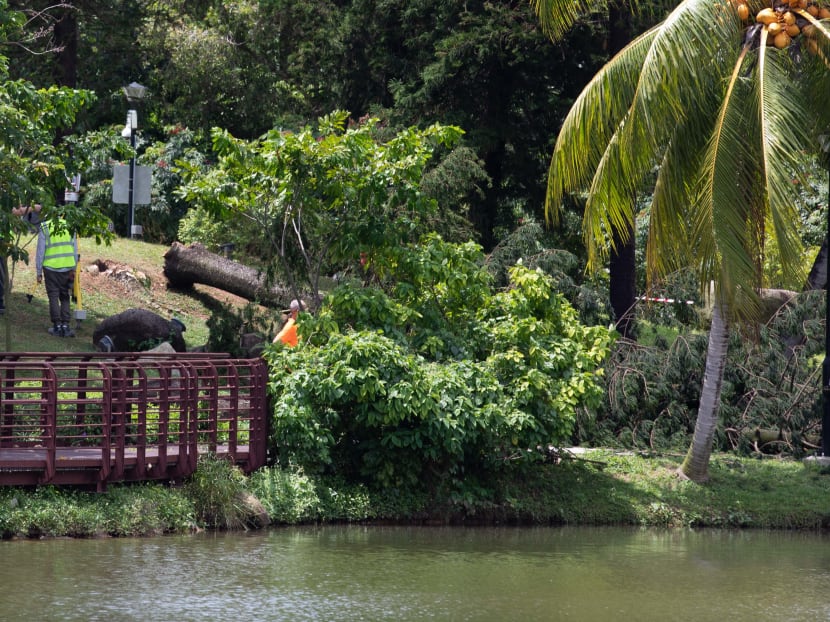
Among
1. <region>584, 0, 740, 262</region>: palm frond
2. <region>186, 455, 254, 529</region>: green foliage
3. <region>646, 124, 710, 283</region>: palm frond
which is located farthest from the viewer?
<region>646, 124, 710, 283</region>: palm frond

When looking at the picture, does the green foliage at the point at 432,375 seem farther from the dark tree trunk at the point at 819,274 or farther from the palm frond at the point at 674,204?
the dark tree trunk at the point at 819,274

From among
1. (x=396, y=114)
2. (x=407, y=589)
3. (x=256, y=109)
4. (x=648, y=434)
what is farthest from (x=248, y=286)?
(x=407, y=589)

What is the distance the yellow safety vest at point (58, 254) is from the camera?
21391 mm

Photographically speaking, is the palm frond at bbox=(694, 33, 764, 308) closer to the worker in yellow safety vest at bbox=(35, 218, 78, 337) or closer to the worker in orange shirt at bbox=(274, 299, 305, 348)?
the worker in orange shirt at bbox=(274, 299, 305, 348)

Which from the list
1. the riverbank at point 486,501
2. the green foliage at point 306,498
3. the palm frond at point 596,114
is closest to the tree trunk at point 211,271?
the riverbank at point 486,501

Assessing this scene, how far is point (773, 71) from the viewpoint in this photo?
15.2 metres

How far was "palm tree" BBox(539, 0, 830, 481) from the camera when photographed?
14.6 metres

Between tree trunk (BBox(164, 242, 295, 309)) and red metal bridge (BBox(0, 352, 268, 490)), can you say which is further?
tree trunk (BBox(164, 242, 295, 309))

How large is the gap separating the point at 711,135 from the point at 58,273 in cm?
1133

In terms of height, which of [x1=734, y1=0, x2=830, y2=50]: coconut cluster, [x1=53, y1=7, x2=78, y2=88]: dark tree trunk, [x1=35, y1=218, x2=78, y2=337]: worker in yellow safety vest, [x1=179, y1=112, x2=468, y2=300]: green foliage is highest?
[x1=53, y1=7, x2=78, y2=88]: dark tree trunk

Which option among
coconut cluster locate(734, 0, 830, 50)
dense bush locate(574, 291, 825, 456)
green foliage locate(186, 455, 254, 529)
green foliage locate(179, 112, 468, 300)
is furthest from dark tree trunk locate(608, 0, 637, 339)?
green foliage locate(186, 455, 254, 529)

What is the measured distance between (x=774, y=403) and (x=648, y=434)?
2.01 m

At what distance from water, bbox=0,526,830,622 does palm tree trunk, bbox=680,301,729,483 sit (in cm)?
196

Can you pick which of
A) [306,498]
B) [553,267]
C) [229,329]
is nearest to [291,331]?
[229,329]
